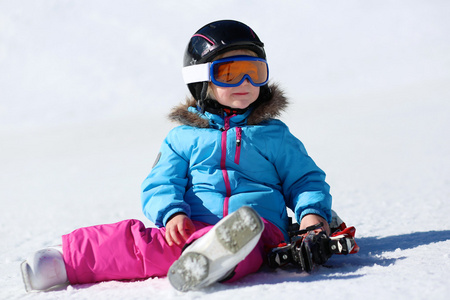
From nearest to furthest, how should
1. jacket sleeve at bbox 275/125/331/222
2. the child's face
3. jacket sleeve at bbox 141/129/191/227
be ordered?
1. jacket sleeve at bbox 141/129/191/227
2. jacket sleeve at bbox 275/125/331/222
3. the child's face

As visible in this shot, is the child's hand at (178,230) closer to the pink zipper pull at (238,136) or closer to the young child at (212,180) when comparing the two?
the young child at (212,180)

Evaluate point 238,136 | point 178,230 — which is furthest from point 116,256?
point 238,136

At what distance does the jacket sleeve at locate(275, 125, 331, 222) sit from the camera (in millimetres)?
2408

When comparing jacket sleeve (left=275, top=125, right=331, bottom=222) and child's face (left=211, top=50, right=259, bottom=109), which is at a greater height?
child's face (left=211, top=50, right=259, bottom=109)

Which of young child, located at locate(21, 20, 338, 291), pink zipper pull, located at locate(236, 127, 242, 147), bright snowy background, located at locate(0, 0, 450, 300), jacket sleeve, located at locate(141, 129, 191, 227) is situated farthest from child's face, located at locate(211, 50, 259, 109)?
bright snowy background, located at locate(0, 0, 450, 300)

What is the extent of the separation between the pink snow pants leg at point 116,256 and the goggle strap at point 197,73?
0.80 m

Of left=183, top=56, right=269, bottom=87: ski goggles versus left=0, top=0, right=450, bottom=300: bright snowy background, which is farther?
left=183, top=56, right=269, bottom=87: ski goggles

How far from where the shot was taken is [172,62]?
2098 centimetres

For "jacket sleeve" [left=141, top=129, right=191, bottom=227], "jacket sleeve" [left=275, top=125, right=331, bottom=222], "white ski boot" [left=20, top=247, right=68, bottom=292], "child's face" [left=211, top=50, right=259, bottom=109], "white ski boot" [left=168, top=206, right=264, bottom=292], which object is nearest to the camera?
"white ski boot" [left=168, top=206, right=264, bottom=292]

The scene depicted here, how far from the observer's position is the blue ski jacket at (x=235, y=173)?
7.78ft

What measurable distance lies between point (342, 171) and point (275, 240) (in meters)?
3.58

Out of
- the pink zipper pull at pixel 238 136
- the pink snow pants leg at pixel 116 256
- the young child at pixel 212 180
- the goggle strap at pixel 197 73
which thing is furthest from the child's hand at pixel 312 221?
the goggle strap at pixel 197 73

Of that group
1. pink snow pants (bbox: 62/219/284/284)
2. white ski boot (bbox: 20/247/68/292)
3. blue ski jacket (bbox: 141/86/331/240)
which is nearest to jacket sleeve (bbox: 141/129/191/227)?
blue ski jacket (bbox: 141/86/331/240)

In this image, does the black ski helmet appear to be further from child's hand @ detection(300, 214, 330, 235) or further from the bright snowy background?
the bright snowy background
